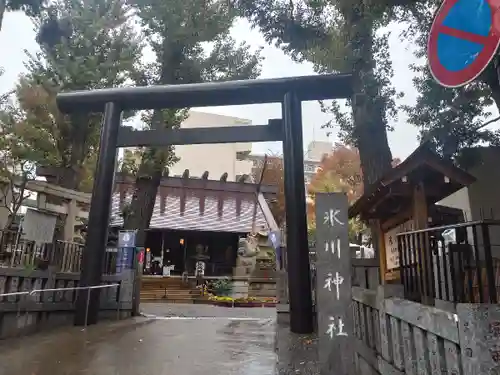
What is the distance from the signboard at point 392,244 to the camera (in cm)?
958

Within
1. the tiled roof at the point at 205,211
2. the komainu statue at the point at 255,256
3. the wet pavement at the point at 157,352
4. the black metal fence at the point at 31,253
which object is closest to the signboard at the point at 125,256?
the black metal fence at the point at 31,253

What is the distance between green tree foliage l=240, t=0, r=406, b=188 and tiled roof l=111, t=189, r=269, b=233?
14.9m

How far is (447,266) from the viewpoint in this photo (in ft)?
12.8

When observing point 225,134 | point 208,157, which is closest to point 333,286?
point 225,134

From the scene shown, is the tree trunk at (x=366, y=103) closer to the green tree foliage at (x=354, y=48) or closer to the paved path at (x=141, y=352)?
the green tree foliage at (x=354, y=48)

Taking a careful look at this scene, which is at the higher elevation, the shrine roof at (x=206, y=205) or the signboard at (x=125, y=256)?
the shrine roof at (x=206, y=205)

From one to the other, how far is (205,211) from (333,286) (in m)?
23.6

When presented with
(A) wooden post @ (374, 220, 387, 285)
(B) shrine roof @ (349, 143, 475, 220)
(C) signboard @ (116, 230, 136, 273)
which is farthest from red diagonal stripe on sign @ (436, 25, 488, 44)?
(C) signboard @ (116, 230, 136, 273)

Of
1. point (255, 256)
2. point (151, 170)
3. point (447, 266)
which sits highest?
point (151, 170)

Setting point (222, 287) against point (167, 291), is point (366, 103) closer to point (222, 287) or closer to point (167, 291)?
point (222, 287)

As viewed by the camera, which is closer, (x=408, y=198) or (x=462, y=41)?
(x=462, y=41)

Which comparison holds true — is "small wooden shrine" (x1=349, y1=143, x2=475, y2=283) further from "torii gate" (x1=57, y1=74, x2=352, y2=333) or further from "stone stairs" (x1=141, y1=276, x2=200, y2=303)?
"stone stairs" (x1=141, y1=276, x2=200, y2=303)

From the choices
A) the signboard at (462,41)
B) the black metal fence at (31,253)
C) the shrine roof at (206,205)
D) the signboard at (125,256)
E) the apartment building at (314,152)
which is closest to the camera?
the signboard at (462,41)

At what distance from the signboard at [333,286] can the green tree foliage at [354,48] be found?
6.35 m
